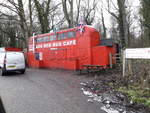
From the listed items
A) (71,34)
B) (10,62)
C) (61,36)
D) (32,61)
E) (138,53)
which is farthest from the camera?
(32,61)

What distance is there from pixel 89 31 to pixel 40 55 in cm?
789

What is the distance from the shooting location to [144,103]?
16.8ft

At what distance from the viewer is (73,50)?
14.5 meters

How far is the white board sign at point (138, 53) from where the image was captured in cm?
778

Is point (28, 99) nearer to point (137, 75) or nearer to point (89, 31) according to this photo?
point (137, 75)

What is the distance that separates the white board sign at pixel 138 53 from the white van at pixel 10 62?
8.42 meters

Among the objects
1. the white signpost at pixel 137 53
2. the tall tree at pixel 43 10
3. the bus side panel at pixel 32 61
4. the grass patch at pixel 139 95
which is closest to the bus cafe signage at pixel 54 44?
the bus side panel at pixel 32 61

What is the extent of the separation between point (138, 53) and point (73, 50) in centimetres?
714

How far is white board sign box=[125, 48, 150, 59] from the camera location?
7779mm

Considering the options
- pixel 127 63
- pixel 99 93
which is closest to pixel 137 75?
pixel 127 63

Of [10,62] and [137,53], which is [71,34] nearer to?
[10,62]

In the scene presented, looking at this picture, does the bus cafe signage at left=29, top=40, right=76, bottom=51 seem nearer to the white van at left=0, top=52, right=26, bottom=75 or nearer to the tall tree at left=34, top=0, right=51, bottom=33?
the white van at left=0, top=52, right=26, bottom=75

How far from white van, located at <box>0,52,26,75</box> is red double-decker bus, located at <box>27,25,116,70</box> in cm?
408

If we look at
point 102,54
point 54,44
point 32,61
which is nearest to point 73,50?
point 54,44
